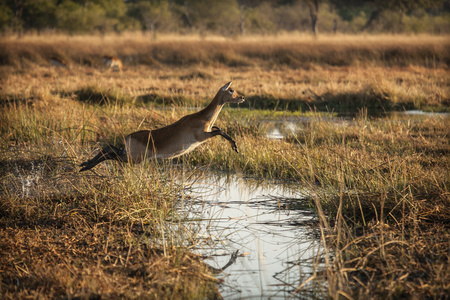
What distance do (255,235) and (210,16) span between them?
46798mm

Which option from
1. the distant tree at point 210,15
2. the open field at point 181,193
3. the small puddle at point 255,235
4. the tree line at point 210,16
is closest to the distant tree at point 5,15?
the tree line at point 210,16

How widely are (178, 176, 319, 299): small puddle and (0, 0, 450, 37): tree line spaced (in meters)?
29.9

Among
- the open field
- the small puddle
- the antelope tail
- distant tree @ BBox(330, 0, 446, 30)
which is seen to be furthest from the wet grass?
distant tree @ BBox(330, 0, 446, 30)

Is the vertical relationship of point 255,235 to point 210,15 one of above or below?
below

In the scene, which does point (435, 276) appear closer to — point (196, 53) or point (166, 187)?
point (166, 187)

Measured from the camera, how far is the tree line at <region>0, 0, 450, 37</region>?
4100cm

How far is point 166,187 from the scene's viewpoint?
5.65m

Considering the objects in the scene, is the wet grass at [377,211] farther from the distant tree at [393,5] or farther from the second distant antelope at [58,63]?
the distant tree at [393,5]

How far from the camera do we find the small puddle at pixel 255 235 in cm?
393

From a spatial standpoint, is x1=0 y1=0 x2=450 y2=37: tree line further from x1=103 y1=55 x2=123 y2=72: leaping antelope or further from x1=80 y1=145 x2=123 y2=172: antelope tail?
x1=80 y1=145 x2=123 y2=172: antelope tail

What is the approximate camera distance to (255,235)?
491cm

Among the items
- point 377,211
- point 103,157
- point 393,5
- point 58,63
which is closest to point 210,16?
point 393,5

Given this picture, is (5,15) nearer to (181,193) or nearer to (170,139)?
(170,139)

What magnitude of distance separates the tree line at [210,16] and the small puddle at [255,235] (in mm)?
29922
